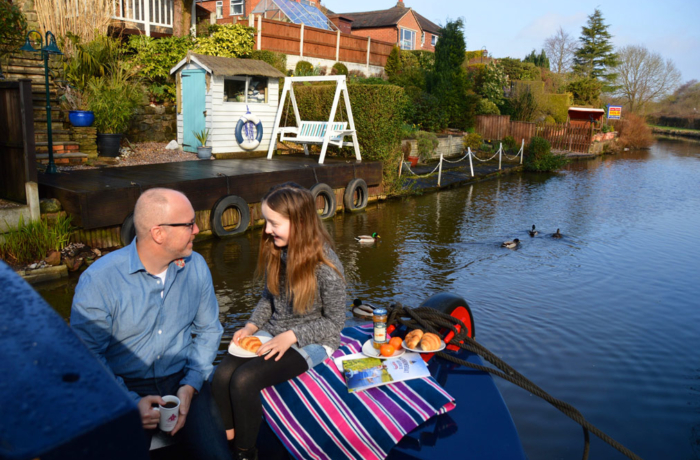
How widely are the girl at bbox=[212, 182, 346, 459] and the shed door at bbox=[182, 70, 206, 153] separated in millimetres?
11103

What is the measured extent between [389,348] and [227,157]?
1151cm

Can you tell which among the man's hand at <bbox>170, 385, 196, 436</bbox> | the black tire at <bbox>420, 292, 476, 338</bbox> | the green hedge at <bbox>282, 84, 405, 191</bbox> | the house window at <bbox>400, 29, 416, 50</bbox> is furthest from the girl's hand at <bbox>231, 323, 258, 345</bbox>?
the house window at <bbox>400, 29, 416, 50</bbox>

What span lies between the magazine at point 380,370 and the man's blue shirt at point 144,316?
81cm

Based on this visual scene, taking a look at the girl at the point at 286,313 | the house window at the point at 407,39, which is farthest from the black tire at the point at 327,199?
the house window at the point at 407,39

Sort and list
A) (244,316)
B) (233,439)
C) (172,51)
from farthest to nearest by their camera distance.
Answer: (172,51), (244,316), (233,439)

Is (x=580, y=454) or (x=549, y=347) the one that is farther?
(x=549, y=347)

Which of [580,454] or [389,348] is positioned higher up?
[389,348]

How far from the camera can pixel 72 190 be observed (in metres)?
7.89

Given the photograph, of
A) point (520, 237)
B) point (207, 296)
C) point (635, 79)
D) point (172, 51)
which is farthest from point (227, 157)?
point (635, 79)

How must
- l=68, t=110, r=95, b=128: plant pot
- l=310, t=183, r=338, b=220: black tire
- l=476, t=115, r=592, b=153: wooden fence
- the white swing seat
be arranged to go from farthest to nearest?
l=476, t=115, r=592, b=153: wooden fence → the white swing seat → l=310, t=183, r=338, b=220: black tire → l=68, t=110, r=95, b=128: plant pot

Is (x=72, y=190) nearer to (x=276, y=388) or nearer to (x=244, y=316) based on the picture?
(x=244, y=316)

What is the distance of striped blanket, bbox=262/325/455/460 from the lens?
282cm

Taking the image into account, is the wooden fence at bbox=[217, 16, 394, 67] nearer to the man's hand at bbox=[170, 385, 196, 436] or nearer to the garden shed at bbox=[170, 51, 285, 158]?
the garden shed at bbox=[170, 51, 285, 158]

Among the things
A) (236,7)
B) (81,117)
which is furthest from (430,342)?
(236,7)
